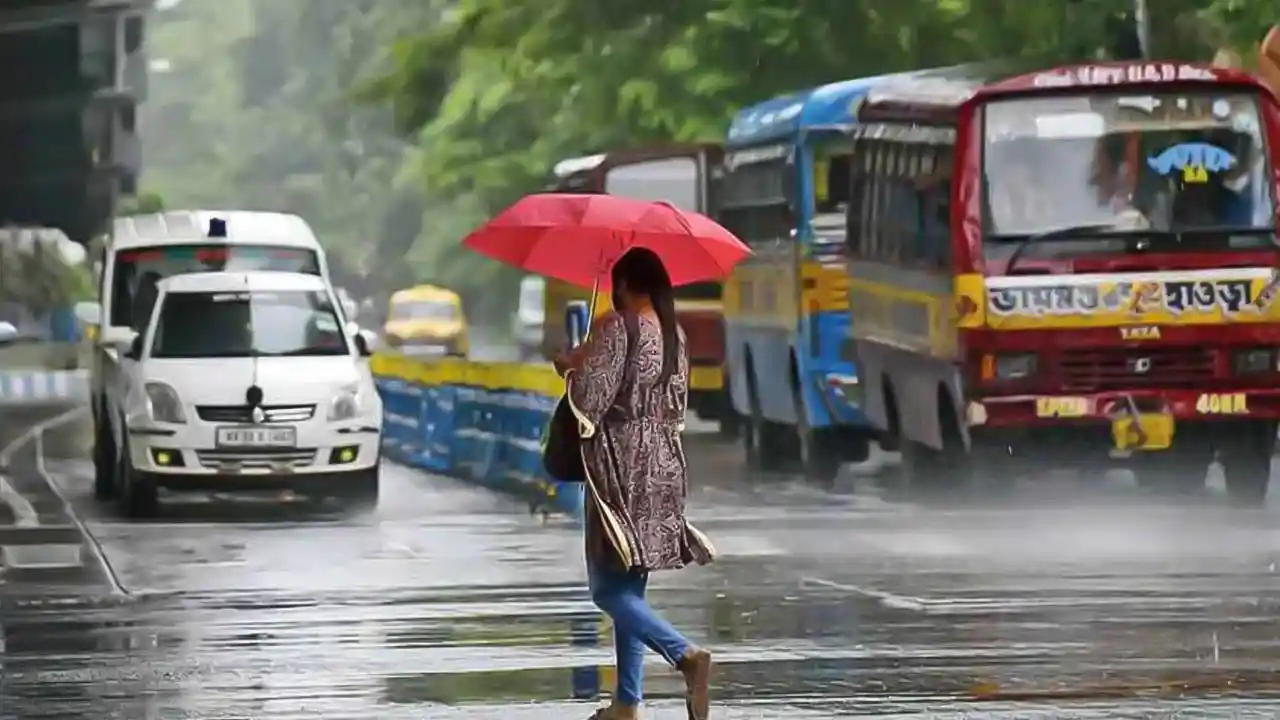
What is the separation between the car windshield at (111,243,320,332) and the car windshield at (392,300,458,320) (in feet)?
131

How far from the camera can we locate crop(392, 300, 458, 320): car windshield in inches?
2579

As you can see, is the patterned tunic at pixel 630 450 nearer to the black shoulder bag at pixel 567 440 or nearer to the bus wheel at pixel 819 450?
the black shoulder bag at pixel 567 440

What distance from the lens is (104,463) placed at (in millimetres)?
25016

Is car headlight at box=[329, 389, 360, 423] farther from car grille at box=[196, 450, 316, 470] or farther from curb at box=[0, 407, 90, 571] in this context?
Result: curb at box=[0, 407, 90, 571]

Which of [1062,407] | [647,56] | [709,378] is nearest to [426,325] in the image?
[647,56]

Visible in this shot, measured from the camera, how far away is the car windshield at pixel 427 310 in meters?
65.5

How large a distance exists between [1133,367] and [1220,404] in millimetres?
628

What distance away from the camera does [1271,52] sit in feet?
108

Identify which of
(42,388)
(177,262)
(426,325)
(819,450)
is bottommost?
(42,388)

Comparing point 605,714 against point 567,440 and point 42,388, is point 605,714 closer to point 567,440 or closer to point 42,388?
point 567,440

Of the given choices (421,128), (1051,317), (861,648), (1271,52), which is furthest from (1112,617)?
(421,128)

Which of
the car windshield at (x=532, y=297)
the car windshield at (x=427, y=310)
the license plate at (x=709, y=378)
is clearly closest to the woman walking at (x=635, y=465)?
the license plate at (x=709, y=378)

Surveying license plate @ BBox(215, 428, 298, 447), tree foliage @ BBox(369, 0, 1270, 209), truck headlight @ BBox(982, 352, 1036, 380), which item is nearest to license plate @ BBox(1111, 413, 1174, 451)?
truck headlight @ BBox(982, 352, 1036, 380)

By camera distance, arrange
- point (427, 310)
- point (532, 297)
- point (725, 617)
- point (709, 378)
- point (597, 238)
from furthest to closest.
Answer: point (427, 310)
point (532, 297)
point (709, 378)
point (725, 617)
point (597, 238)
